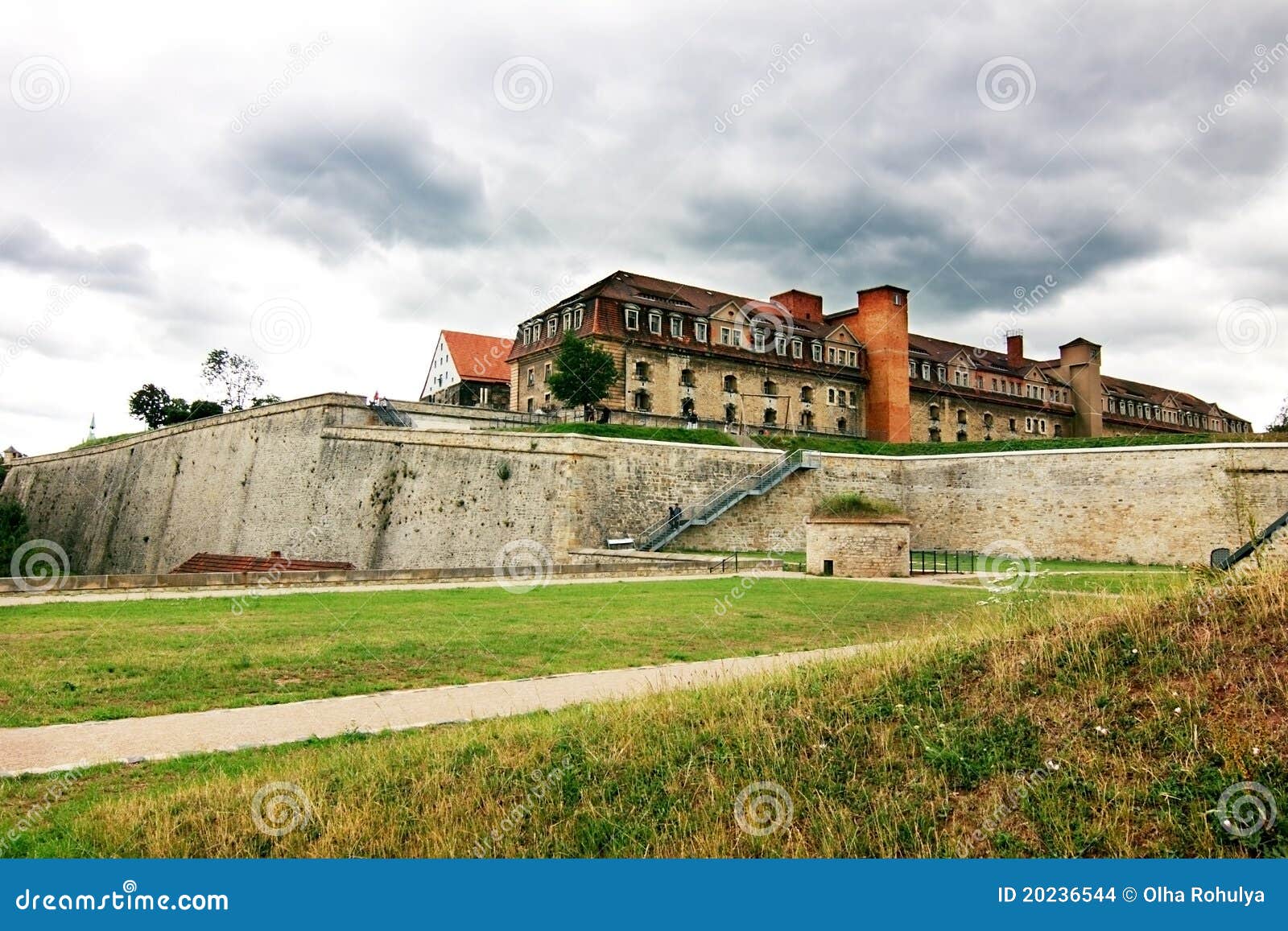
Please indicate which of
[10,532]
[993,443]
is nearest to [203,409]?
[10,532]

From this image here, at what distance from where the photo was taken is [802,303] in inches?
2186

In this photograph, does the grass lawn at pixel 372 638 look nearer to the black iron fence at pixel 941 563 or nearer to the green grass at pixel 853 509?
the green grass at pixel 853 509

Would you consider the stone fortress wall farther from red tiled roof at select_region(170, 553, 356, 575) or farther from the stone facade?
the stone facade

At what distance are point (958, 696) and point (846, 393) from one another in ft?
157

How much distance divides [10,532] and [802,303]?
1759 inches

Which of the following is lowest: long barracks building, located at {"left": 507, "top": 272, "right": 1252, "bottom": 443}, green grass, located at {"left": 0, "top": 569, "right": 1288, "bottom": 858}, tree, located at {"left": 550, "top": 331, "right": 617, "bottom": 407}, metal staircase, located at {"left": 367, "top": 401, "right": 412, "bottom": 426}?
green grass, located at {"left": 0, "top": 569, "right": 1288, "bottom": 858}

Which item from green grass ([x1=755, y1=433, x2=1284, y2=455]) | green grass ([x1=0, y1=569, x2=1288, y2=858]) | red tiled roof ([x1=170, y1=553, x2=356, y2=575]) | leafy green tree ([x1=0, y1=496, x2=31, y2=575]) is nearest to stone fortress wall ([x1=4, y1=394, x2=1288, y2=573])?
green grass ([x1=755, y1=433, x2=1284, y2=455])

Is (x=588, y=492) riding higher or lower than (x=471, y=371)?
lower

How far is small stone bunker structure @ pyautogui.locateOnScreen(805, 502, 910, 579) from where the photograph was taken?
2320 centimetres

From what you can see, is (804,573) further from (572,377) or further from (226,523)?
(226,523)

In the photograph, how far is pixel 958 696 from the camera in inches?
226

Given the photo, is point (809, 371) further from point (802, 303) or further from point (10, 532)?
point (10, 532)

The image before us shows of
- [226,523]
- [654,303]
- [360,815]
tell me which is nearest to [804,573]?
[360,815]

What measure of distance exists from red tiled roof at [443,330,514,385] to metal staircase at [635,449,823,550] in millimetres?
23600
